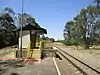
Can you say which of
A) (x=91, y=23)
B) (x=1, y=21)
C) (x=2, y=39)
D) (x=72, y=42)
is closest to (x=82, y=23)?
(x=91, y=23)

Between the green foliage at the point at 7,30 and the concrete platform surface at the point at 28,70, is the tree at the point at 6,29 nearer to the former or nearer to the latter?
the green foliage at the point at 7,30

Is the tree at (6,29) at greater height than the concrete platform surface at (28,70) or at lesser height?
greater

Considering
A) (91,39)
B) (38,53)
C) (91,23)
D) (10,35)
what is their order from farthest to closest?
(10,35) → (91,39) → (91,23) → (38,53)

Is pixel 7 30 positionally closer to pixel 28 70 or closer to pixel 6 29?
pixel 6 29

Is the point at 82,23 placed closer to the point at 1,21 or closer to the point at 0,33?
the point at 0,33

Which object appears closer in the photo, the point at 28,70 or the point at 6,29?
the point at 28,70

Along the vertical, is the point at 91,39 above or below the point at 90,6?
below

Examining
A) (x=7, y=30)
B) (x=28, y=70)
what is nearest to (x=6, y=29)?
(x=7, y=30)

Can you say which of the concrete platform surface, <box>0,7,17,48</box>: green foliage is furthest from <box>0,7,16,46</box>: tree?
the concrete platform surface

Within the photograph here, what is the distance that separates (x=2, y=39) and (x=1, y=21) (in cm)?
1609

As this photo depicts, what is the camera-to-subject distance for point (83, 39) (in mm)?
77750

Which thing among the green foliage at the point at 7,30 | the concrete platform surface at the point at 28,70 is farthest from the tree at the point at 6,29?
the concrete platform surface at the point at 28,70

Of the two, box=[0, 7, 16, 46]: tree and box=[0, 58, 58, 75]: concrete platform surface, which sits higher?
box=[0, 7, 16, 46]: tree

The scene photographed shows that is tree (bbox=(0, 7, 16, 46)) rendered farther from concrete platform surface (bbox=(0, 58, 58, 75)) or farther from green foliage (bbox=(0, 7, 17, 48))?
concrete platform surface (bbox=(0, 58, 58, 75))
